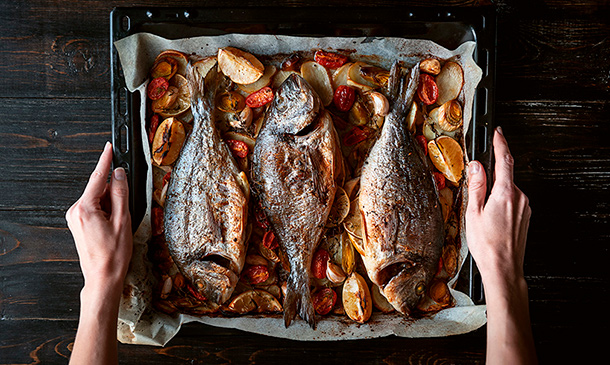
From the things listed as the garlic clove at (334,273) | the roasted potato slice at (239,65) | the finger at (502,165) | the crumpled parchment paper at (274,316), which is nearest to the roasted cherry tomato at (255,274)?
the crumpled parchment paper at (274,316)

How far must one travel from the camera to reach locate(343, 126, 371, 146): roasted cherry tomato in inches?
62.2

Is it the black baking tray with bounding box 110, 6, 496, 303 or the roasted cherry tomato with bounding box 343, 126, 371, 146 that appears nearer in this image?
the black baking tray with bounding box 110, 6, 496, 303

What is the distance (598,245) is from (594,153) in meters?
0.41

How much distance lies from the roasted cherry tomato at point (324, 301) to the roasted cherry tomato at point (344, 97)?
2.47 feet

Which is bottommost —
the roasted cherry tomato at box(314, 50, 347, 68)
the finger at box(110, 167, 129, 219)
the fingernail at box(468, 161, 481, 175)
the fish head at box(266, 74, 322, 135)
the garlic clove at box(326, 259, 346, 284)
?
the garlic clove at box(326, 259, 346, 284)

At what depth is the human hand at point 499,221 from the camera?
1.46 m

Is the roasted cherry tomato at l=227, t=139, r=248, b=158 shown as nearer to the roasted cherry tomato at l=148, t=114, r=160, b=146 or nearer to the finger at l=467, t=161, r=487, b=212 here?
the roasted cherry tomato at l=148, t=114, r=160, b=146

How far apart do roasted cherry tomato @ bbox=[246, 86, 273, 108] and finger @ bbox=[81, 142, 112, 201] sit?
0.57 metres

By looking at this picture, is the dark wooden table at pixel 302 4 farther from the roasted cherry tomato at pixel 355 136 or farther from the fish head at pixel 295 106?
the roasted cherry tomato at pixel 355 136

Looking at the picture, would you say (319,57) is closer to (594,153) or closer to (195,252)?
(195,252)

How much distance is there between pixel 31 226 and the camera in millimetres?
1731

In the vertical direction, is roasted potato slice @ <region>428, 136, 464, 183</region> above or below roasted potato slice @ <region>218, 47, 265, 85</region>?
below

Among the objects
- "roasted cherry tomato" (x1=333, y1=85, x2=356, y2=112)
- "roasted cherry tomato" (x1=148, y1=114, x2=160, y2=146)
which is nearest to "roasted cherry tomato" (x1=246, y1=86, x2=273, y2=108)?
"roasted cherry tomato" (x1=333, y1=85, x2=356, y2=112)

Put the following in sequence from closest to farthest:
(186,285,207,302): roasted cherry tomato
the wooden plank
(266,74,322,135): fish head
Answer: (266,74,322,135): fish head → (186,285,207,302): roasted cherry tomato → the wooden plank
